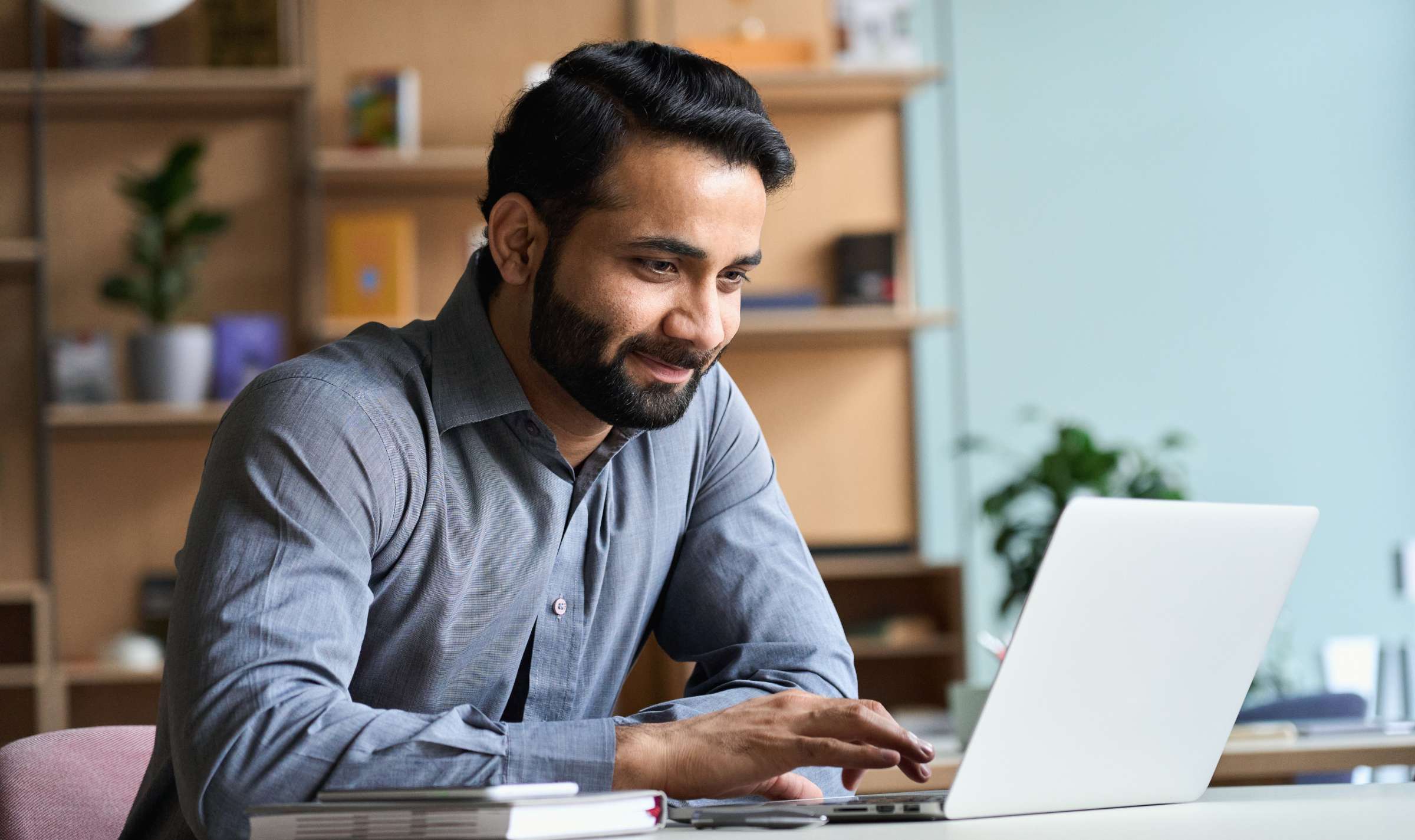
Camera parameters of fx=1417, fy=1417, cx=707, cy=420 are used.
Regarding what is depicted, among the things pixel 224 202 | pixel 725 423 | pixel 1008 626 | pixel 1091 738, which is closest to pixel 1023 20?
pixel 1008 626

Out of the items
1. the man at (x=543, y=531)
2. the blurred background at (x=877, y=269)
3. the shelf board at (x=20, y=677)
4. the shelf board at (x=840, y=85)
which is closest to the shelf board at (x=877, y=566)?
the blurred background at (x=877, y=269)

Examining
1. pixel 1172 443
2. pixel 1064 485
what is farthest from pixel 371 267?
pixel 1172 443

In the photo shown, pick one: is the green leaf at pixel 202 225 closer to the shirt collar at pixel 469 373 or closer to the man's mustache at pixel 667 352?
the shirt collar at pixel 469 373

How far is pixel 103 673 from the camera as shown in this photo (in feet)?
11.5

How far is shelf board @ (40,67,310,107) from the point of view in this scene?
3.68 meters

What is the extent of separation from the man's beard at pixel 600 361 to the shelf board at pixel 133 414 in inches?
93.7

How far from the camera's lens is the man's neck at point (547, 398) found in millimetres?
1416

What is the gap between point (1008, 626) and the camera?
404 cm

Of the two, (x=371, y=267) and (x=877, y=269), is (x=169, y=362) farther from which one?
(x=877, y=269)

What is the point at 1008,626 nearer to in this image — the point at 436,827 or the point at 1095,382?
the point at 1095,382

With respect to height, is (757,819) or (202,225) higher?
(202,225)

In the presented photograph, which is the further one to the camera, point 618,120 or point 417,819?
point 618,120

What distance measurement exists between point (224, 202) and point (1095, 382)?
2.53m

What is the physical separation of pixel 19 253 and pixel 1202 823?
3478 millimetres
